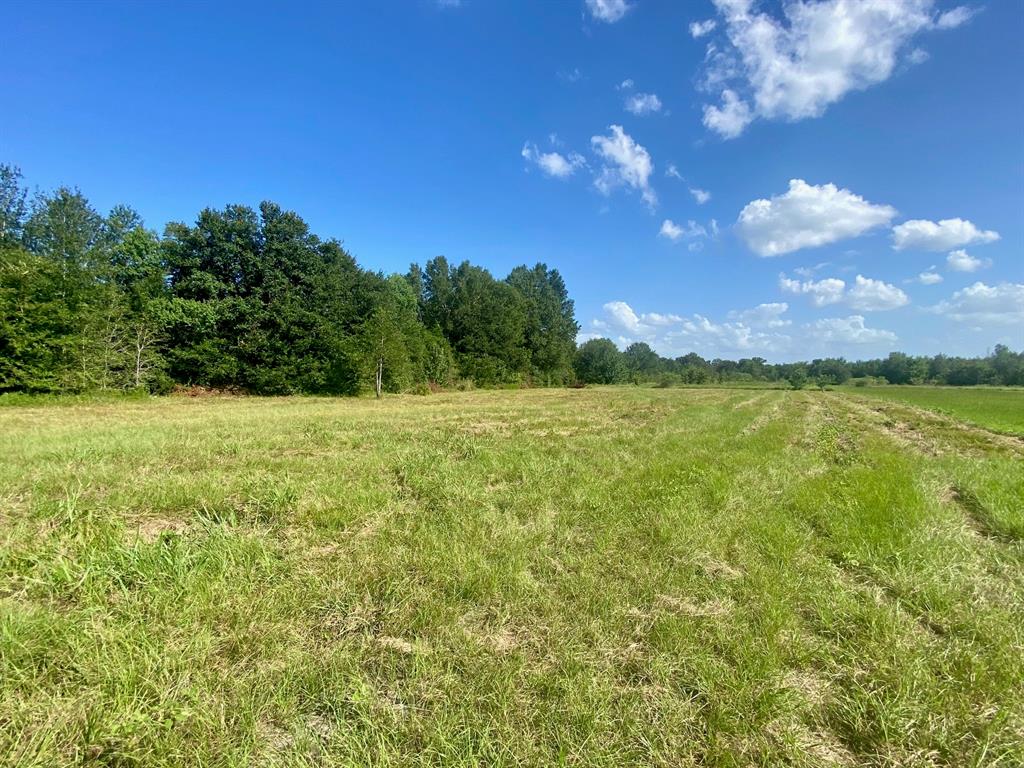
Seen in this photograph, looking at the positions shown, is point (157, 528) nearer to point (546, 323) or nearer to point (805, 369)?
point (546, 323)

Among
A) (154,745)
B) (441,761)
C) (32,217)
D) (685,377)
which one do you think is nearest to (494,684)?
(441,761)

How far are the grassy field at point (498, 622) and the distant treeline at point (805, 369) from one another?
229 ft

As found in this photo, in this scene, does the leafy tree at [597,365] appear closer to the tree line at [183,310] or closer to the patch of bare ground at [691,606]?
the tree line at [183,310]

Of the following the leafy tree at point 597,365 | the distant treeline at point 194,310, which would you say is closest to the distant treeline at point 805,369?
the leafy tree at point 597,365

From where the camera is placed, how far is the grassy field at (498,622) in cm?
213

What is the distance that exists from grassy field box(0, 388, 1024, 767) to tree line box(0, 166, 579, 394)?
2136 cm

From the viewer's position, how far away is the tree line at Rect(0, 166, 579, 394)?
68.5 ft

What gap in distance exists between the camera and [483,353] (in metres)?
52.3

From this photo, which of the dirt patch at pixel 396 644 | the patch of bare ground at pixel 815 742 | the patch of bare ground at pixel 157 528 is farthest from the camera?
the patch of bare ground at pixel 157 528

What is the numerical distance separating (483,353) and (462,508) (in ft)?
155

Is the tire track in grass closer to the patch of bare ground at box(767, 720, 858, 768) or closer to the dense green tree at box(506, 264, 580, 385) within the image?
the patch of bare ground at box(767, 720, 858, 768)

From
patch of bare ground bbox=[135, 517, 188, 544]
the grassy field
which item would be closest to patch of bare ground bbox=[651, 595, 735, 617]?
the grassy field

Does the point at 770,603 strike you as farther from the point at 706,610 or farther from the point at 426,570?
the point at 426,570

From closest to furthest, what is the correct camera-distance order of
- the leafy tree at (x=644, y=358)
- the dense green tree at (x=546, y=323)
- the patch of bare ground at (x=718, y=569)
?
the patch of bare ground at (x=718, y=569) → the dense green tree at (x=546, y=323) → the leafy tree at (x=644, y=358)
